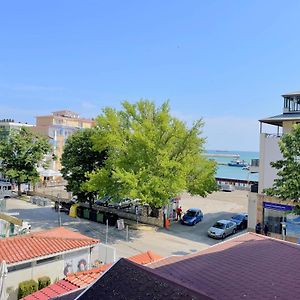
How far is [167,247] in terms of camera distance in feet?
80.3

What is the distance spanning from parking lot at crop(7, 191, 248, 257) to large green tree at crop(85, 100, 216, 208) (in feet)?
8.86

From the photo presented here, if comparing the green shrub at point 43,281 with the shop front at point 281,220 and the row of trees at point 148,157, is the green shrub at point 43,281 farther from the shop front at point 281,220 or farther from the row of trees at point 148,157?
the shop front at point 281,220

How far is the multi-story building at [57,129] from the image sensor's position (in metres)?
64.4

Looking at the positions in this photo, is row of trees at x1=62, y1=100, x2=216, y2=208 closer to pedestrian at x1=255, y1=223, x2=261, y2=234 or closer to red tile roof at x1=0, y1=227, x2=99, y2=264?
pedestrian at x1=255, y1=223, x2=261, y2=234

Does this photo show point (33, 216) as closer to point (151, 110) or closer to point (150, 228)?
point (150, 228)

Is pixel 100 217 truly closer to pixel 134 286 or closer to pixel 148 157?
pixel 148 157

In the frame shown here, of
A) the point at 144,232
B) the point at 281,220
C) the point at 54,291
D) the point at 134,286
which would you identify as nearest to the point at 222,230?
the point at 281,220

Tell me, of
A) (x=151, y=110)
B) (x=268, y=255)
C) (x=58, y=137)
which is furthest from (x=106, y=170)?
(x=58, y=137)

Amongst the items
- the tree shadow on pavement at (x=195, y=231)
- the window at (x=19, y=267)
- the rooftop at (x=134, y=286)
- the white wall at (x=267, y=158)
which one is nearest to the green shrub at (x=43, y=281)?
the window at (x=19, y=267)

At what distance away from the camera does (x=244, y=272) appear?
28.7ft

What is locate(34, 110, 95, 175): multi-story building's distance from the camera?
6444cm

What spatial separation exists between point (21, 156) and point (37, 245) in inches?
1139

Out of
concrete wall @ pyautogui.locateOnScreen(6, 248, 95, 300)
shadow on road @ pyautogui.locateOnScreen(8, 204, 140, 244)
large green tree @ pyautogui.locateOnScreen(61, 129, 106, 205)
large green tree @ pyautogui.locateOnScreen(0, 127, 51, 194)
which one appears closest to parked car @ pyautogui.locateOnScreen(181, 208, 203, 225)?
shadow on road @ pyautogui.locateOnScreen(8, 204, 140, 244)

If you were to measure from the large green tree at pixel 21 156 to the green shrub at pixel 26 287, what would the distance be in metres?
29.0
